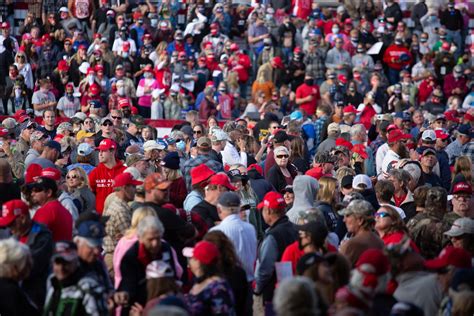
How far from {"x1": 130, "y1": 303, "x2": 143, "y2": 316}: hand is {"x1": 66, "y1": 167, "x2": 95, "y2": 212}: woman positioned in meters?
3.63

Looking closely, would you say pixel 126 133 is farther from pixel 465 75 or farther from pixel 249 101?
pixel 465 75

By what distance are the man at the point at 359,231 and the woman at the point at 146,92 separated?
1562 cm

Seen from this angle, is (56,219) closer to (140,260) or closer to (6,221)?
(6,221)

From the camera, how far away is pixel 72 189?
41.4ft

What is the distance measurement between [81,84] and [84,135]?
8607 mm

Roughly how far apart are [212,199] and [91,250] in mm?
2630

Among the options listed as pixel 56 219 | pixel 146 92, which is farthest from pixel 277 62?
pixel 56 219

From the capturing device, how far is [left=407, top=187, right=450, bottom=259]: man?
36.7ft

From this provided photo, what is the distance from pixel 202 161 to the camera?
46.1ft

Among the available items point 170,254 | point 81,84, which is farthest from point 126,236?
point 81,84

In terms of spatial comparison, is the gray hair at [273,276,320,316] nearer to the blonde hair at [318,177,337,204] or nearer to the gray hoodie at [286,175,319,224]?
the gray hoodie at [286,175,319,224]

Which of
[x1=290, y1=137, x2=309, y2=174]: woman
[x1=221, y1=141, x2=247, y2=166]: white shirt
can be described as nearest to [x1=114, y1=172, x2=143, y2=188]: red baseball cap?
[x1=290, y1=137, x2=309, y2=174]: woman

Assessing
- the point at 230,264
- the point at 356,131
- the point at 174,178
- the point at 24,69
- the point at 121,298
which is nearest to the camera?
the point at 121,298

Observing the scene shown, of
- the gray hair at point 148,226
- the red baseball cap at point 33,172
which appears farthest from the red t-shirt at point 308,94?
the gray hair at point 148,226
